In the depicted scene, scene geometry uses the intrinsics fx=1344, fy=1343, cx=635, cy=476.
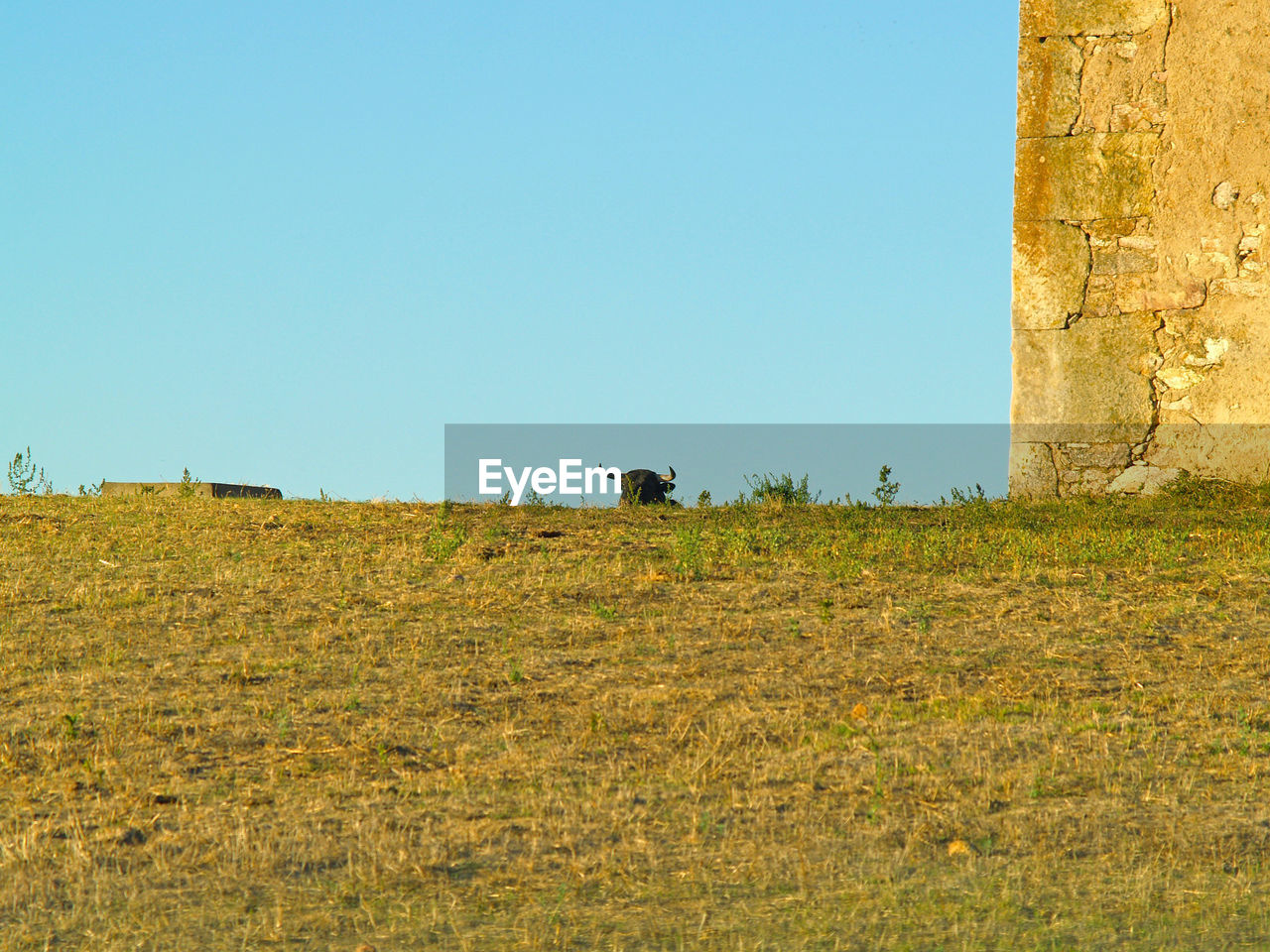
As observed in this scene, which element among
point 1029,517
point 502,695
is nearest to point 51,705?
point 502,695

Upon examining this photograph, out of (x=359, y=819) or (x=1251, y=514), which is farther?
(x=1251, y=514)

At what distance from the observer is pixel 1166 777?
5.38 meters

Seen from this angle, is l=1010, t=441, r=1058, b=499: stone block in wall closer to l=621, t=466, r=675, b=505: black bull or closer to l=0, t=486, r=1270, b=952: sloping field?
l=0, t=486, r=1270, b=952: sloping field

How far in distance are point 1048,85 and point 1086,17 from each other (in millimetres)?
Result: 660

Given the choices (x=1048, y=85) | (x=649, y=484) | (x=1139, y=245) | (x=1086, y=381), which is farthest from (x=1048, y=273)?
(x=649, y=484)

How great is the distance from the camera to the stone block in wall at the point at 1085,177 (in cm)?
1175

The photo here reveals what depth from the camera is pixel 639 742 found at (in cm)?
576

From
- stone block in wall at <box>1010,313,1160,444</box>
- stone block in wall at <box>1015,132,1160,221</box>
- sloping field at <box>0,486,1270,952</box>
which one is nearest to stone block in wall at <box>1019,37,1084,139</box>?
stone block in wall at <box>1015,132,1160,221</box>

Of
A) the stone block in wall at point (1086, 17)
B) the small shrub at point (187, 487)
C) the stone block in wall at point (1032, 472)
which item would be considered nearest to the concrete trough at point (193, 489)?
the small shrub at point (187, 487)

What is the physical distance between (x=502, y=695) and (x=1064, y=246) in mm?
7754

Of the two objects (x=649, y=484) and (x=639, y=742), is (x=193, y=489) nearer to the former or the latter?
(x=649, y=484)

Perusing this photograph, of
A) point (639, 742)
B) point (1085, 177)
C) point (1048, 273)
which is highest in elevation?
point (1085, 177)

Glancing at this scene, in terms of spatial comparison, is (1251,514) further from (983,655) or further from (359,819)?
(359,819)

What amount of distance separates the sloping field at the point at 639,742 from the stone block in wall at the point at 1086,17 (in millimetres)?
4822
